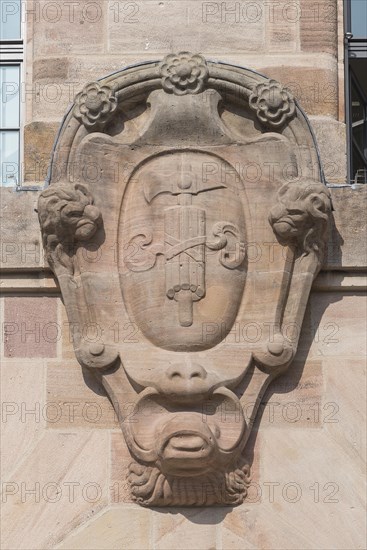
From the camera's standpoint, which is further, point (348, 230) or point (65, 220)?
point (348, 230)

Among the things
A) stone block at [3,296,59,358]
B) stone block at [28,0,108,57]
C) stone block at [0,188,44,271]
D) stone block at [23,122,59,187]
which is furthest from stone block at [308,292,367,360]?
stone block at [28,0,108,57]

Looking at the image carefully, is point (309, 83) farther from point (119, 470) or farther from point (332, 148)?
point (119, 470)

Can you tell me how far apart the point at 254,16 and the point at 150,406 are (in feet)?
7.03

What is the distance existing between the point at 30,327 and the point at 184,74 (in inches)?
57.3

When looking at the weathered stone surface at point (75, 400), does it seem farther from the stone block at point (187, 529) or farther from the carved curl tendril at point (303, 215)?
the carved curl tendril at point (303, 215)

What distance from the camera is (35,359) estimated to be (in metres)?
10.0

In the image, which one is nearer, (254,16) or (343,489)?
(343,489)

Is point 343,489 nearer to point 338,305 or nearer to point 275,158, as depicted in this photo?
point 338,305

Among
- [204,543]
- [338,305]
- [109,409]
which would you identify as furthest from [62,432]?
[338,305]

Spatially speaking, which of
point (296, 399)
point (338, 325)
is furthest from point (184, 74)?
point (296, 399)

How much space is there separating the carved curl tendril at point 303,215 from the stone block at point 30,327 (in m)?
1.19

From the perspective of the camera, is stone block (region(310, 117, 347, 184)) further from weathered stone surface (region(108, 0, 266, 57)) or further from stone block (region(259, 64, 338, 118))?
weathered stone surface (region(108, 0, 266, 57))

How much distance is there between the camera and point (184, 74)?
10016 mm

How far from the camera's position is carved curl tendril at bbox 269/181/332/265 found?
989 centimetres
